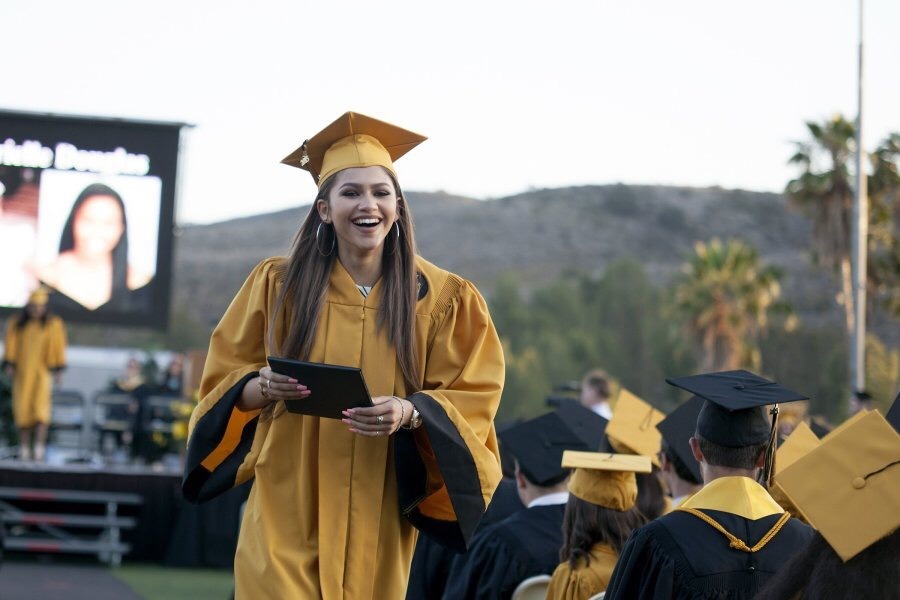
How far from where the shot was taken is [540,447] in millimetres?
5844

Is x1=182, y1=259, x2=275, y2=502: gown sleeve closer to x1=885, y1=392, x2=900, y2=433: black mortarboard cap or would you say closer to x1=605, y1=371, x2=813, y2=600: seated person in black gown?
x1=605, y1=371, x2=813, y2=600: seated person in black gown

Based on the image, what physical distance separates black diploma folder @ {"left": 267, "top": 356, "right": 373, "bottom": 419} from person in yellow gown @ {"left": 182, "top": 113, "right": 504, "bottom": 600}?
10 cm

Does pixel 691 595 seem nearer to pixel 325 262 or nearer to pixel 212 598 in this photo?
pixel 325 262

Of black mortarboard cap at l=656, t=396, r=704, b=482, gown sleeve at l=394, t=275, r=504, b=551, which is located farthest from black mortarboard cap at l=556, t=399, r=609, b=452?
gown sleeve at l=394, t=275, r=504, b=551

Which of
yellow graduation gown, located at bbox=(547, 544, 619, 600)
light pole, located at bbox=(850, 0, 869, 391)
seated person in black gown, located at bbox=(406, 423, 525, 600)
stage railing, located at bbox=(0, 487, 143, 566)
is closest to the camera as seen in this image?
yellow graduation gown, located at bbox=(547, 544, 619, 600)

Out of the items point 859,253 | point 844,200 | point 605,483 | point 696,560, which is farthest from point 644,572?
point 844,200

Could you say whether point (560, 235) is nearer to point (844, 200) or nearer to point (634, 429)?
point (844, 200)

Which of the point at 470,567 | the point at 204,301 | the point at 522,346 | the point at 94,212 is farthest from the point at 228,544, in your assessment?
the point at 204,301

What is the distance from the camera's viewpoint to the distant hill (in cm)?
10631

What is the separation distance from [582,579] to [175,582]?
849 centimetres

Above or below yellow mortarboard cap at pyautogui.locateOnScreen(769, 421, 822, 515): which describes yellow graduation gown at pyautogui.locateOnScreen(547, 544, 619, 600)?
below

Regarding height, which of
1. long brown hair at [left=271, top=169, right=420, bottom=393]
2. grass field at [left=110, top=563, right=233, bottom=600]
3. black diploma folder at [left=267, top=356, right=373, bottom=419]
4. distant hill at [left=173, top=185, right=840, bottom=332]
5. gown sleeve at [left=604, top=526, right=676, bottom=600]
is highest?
distant hill at [left=173, top=185, right=840, bottom=332]

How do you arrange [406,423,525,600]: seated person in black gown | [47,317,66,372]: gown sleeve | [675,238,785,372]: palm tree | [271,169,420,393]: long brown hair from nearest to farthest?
[271,169,420,393]: long brown hair → [406,423,525,600]: seated person in black gown → [47,317,66,372]: gown sleeve → [675,238,785,372]: palm tree

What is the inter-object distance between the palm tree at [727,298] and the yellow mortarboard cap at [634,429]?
3610 cm
